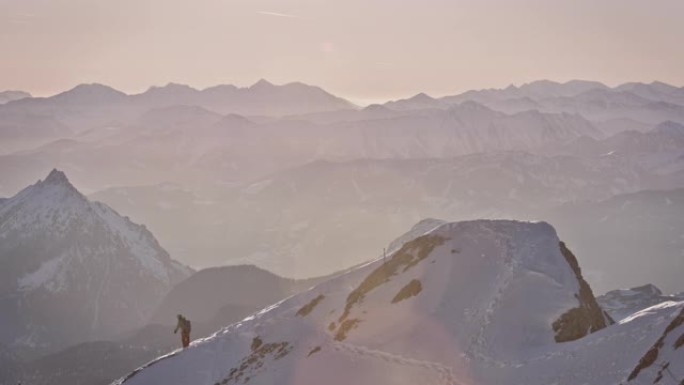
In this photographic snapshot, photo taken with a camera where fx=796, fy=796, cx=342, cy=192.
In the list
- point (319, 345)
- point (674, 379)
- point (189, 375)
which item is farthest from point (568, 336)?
point (189, 375)

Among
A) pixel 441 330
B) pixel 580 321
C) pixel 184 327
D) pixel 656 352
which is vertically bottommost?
pixel 184 327

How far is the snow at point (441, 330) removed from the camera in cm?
6875

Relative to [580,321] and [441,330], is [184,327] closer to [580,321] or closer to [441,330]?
[441,330]

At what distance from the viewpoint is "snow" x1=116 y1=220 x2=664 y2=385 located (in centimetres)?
6875

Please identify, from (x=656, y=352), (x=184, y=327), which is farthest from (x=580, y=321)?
(x=184, y=327)

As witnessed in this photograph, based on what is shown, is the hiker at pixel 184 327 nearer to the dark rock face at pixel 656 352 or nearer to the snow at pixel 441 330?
the snow at pixel 441 330

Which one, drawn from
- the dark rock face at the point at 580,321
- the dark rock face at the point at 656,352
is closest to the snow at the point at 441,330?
the dark rock face at the point at 656,352

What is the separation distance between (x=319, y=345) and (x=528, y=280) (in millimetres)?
25912

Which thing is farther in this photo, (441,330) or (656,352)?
(441,330)

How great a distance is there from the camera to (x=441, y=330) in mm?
→ 86812

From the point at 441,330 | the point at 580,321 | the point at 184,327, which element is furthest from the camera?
the point at 184,327

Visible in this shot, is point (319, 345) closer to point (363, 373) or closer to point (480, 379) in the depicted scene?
point (363, 373)

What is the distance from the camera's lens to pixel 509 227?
10694 cm

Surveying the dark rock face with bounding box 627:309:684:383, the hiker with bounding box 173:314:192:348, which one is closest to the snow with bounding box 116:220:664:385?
the dark rock face with bounding box 627:309:684:383
